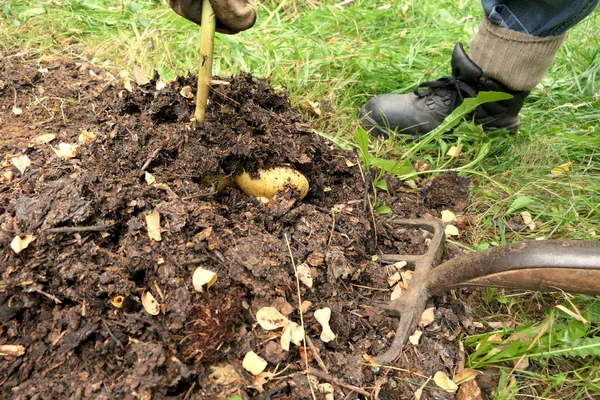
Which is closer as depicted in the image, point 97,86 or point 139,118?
point 139,118

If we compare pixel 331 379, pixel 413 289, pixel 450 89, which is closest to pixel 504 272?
pixel 413 289

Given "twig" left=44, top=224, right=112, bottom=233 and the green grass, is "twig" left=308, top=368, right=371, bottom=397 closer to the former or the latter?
the green grass

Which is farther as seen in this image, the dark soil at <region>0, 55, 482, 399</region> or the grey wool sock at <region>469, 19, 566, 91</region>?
the grey wool sock at <region>469, 19, 566, 91</region>

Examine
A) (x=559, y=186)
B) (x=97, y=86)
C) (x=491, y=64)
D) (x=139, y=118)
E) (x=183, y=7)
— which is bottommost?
(x=97, y=86)

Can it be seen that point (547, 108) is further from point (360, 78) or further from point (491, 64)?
point (360, 78)

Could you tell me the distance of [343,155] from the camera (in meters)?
2.21

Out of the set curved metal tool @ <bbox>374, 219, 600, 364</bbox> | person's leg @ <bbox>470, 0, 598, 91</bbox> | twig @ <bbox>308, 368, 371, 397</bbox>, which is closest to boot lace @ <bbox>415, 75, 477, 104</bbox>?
person's leg @ <bbox>470, 0, 598, 91</bbox>

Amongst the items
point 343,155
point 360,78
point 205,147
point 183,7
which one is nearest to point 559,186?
point 343,155

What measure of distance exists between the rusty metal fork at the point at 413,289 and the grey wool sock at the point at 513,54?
106 centimetres

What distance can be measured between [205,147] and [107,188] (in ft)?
1.35

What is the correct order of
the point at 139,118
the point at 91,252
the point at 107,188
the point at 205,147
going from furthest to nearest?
the point at 139,118 < the point at 205,147 < the point at 107,188 < the point at 91,252

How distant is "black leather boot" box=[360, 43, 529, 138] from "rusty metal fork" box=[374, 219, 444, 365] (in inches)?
33.2

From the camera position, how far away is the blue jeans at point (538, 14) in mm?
2092

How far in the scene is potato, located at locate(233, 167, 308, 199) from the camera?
184 centimetres
